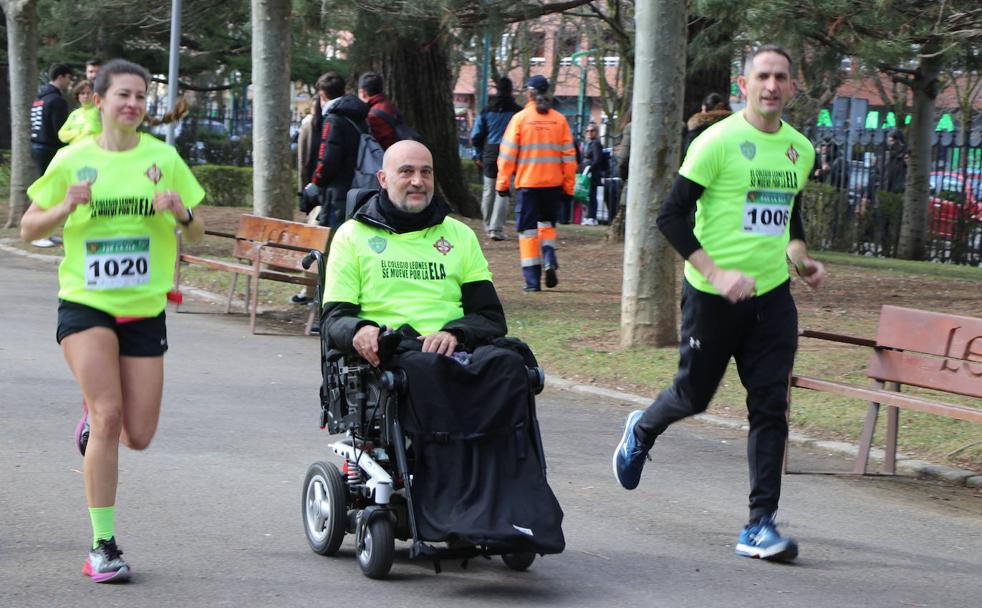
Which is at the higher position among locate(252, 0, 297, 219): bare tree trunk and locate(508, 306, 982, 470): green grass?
locate(252, 0, 297, 219): bare tree trunk

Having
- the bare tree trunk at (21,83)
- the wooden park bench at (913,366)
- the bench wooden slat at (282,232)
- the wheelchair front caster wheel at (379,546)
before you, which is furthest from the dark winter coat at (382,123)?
the bare tree trunk at (21,83)

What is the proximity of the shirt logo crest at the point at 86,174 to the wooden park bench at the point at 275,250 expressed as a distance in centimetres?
691

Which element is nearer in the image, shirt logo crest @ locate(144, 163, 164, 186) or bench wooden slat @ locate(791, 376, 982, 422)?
shirt logo crest @ locate(144, 163, 164, 186)

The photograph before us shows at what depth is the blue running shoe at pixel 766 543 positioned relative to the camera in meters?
5.90

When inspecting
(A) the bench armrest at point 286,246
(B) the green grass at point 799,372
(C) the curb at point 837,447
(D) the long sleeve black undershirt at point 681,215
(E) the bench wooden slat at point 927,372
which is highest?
(D) the long sleeve black undershirt at point 681,215

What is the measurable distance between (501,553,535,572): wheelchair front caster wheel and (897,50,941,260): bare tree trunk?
16.8m

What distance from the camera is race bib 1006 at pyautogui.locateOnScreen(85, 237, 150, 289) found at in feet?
17.5

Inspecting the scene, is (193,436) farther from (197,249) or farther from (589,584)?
(197,249)

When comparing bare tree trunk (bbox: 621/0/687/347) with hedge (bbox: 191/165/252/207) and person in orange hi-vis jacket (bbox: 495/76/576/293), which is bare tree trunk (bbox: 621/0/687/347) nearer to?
person in orange hi-vis jacket (bbox: 495/76/576/293)

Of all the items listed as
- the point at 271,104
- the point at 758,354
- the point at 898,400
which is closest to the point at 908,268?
the point at 271,104

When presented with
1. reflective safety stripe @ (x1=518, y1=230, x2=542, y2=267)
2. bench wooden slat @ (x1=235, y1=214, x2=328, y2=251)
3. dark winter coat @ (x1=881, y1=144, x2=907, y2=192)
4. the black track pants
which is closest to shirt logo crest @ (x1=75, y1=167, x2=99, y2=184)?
the black track pants

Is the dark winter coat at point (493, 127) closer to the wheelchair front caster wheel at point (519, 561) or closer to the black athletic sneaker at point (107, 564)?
the wheelchair front caster wheel at point (519, 561)

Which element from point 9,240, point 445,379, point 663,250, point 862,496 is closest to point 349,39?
point 9,240

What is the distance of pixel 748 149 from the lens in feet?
19.8
